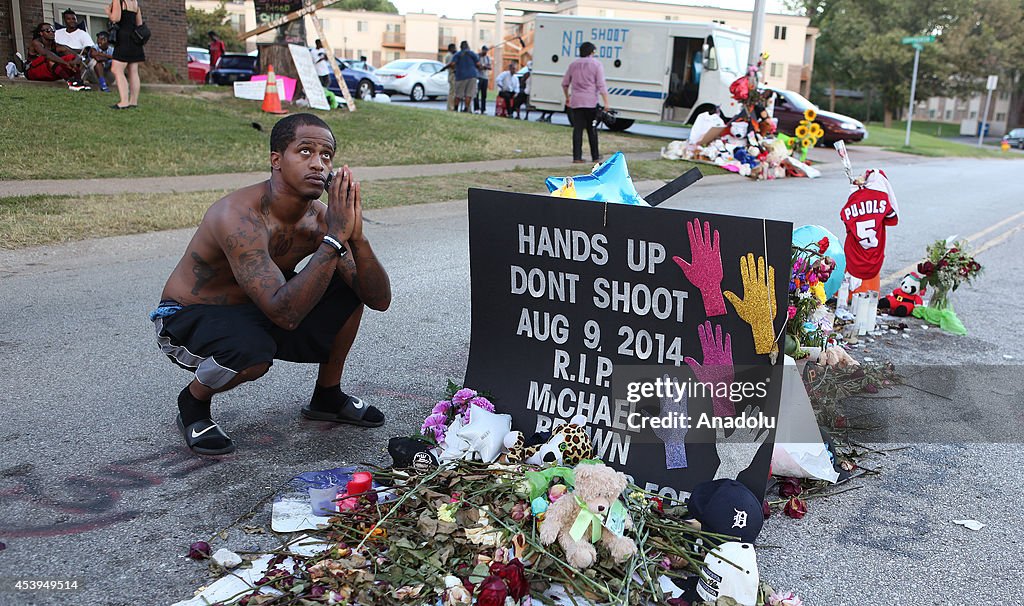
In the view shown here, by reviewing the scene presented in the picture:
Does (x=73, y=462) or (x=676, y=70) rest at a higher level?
(x=676, y=70)

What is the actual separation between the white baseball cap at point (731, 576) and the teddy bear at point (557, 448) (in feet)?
2.38

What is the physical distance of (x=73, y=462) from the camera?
11.4 ft

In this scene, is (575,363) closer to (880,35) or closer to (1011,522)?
(1011,522)

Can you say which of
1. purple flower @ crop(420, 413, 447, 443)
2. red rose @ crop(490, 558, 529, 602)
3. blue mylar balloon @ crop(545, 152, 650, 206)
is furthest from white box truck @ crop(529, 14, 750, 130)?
red rose @ crop(490, 558, 529, 602)

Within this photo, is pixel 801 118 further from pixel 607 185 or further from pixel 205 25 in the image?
pixel 205 25

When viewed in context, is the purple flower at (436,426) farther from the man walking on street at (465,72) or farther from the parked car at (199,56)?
the parked car at (199,56)

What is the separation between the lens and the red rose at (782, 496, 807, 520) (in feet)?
10.9

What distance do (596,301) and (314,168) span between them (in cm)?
122

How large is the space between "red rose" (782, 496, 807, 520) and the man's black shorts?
201 cm

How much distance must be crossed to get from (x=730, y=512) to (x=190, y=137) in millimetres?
12117

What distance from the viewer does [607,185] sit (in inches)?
153

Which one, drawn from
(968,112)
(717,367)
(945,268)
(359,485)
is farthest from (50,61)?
(968,112)

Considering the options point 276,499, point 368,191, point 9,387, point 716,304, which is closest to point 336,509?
point 276,499

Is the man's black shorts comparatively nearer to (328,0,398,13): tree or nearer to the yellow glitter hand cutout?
the yellow glitter hand cutout
